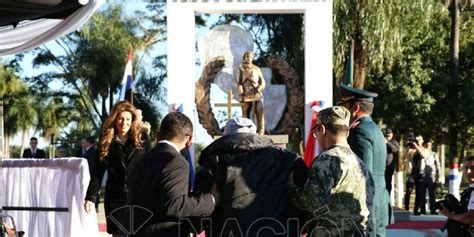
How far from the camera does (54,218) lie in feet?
31.5

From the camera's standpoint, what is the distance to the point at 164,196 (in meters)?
5.64

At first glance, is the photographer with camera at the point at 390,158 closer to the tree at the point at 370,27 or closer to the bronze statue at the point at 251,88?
the bronze statue at the point at 251,88

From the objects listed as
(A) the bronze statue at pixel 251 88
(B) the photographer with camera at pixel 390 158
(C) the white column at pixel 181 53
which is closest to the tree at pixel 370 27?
(A) the bronze statue at pixel 251 88

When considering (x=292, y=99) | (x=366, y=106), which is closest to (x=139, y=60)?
(x=292, y=99)

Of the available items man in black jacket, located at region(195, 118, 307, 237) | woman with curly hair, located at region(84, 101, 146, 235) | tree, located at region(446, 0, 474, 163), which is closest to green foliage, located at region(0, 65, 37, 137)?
tree, located at region(446, 0, 474, 163)

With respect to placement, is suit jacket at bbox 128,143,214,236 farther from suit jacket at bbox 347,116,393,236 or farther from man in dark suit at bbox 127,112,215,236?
suit jacket at bbox 347,116,393,236

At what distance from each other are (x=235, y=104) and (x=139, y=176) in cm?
1394

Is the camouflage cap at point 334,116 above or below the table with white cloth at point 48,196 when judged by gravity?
above

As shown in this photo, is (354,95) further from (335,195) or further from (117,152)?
(117,152)

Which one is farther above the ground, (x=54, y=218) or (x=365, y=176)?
(x=365, y=176)

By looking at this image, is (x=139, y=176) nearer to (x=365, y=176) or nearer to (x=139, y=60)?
(x=365, y=176)

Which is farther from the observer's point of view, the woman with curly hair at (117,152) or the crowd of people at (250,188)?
the woman with curly hair at (117,152)

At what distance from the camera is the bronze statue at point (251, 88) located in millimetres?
19594

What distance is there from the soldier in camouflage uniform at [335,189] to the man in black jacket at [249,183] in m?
0.13
